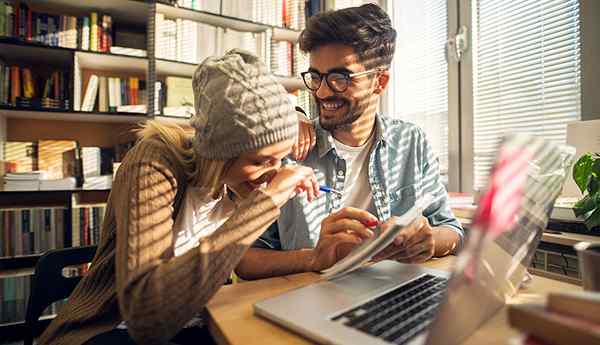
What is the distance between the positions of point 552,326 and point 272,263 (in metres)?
0.65

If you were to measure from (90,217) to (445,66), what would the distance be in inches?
91.1

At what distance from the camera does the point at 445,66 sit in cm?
210

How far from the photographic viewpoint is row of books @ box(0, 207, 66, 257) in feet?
6.41

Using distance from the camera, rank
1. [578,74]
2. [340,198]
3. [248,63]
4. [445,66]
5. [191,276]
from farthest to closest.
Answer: [445,66] → [578,74] → [340,198] → [248,63] → [191,276]

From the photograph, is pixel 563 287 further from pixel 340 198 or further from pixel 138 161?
pixel 138 161

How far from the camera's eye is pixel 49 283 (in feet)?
3.02

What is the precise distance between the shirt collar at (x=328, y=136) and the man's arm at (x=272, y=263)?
1.40 feet

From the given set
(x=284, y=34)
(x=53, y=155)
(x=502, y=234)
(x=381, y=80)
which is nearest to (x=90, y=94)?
(x=53, y=155)

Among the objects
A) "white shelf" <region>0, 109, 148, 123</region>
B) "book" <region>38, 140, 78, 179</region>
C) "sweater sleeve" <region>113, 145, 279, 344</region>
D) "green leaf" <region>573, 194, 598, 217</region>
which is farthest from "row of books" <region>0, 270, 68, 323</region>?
"green leaf" <region>573, 194, 598, 217</region>

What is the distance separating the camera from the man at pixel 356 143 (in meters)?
1.11

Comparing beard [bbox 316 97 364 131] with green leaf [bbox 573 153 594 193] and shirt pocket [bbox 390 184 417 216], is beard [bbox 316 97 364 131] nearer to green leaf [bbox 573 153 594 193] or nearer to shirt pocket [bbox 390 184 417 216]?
shirt pocket [bbox 390 184 417 216]

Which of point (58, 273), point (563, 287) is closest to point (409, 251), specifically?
point (563, 287)

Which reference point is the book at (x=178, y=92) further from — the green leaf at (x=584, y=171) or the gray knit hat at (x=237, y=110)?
the green leaf at (x=584, y=171)

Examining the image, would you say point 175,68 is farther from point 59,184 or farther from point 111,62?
point 59,184
